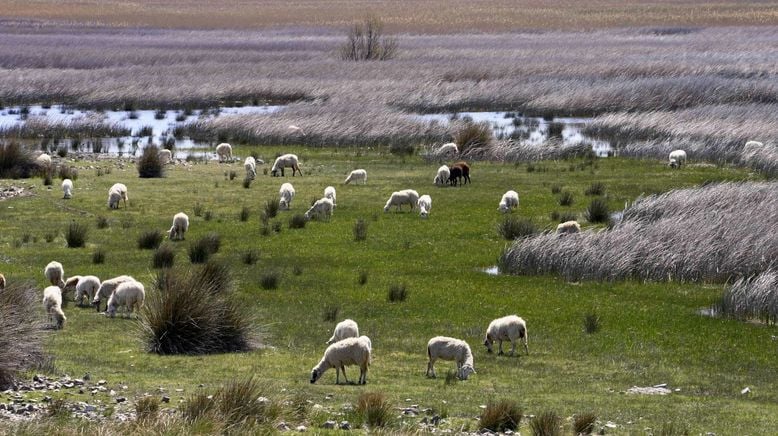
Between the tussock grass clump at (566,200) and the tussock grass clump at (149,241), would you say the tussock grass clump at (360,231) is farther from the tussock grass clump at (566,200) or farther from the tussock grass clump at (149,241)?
the tussock grass clump at (566,200)

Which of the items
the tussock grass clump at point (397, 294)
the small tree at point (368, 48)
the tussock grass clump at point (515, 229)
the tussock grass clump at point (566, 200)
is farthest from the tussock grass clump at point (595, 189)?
the small tree at point (368, 48)

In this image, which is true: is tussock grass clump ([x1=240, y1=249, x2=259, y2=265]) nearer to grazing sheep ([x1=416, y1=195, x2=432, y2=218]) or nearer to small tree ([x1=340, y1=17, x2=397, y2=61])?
grazing sheep ([x1=416, y1=195, x2=432, y2=218])

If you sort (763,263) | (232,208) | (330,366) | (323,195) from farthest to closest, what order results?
1. (323,195)
2. (232,208)
3. (763,263)
4. (330,366)

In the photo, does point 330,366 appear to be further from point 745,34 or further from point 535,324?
point 745,34

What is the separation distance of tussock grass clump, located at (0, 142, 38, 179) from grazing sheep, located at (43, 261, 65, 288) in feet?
55.2

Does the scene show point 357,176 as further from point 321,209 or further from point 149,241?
point 149,241

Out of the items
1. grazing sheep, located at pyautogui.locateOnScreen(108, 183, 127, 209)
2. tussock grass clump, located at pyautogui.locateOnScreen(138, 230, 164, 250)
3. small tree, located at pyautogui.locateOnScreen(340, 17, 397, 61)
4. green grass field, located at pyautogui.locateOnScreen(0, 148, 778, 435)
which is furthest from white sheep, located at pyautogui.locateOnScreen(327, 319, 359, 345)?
small tree, located at pyautogui.locateOnScreen(340, 17, 397, 61)

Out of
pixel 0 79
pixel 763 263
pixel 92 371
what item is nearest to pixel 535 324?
pixel 763 263

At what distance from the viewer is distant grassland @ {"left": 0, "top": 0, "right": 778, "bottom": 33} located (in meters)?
143

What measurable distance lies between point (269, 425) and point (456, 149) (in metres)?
32.1

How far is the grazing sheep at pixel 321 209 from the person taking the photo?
31094mm

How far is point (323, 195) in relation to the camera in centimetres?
3525

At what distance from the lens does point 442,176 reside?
37312mm

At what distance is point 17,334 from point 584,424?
7308 mm
